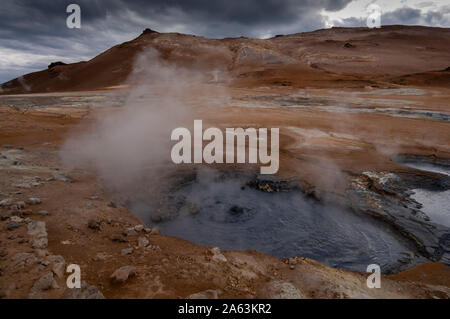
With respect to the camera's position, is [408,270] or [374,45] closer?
[408,270]

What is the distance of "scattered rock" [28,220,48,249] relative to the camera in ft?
8.96

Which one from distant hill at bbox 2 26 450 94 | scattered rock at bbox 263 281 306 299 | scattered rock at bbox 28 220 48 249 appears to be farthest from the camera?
distant hill at bbox 2 26 450 94

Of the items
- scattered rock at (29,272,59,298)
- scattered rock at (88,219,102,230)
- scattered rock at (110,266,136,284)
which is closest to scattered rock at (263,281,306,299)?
scattered rock at (110,266,136,284)

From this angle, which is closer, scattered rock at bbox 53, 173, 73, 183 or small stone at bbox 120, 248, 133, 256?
small stone at bbox 120, 248, 133, 256

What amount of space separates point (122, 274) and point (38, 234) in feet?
4.12

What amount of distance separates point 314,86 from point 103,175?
2105cm

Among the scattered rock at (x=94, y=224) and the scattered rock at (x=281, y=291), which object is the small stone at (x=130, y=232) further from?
the scattered rock at (x=281, y=291)

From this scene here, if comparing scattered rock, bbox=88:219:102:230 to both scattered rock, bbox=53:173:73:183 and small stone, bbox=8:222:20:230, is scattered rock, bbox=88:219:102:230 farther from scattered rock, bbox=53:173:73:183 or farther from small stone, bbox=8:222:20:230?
scattered rock, bbox=53:173:73:183

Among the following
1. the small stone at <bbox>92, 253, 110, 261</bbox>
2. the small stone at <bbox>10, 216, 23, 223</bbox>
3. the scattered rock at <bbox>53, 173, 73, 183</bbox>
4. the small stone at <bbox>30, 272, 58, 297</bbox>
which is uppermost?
the scattered rock at <bbox>53, 173, 73, 183</bbox>

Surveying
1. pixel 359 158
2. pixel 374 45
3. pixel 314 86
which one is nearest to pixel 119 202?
pixel 359 158

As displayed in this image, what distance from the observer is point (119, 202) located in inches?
172

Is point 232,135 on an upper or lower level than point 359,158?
upper
